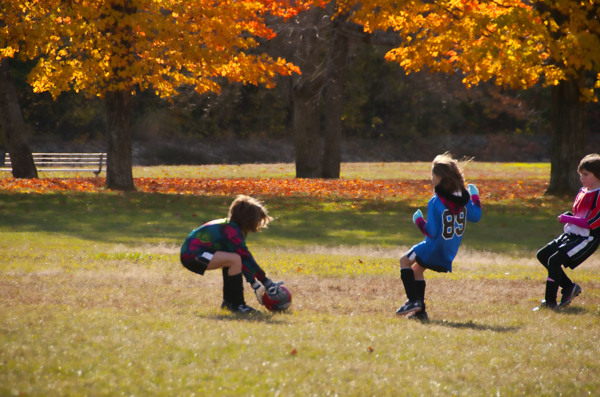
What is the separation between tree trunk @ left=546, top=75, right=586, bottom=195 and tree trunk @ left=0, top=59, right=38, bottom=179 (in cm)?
1566

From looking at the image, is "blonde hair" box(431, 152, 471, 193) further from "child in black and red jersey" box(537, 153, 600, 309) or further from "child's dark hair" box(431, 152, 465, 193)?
"child in black and red jersey" box(537, 153, 600, 309)

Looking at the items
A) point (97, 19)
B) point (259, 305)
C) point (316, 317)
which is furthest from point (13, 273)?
point (97, 19)

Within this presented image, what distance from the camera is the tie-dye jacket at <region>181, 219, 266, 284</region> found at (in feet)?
22.9

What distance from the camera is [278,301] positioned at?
22.9 ft

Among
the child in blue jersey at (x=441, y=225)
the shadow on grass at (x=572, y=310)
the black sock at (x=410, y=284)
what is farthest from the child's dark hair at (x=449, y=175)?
the shadow on grass at (x=572, y=310)

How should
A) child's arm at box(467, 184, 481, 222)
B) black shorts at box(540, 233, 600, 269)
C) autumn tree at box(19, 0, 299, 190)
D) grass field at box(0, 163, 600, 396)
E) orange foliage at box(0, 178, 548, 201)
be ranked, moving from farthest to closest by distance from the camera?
orange foliage at box(0, 178, 548, 201) → autumn tree at box(19, 0, 299, 190) → black shorts at box(540, 233, 600, 269) → child's arm at box(467, 184, 481, 222) → grass field at box(0, 163, 600, 396)

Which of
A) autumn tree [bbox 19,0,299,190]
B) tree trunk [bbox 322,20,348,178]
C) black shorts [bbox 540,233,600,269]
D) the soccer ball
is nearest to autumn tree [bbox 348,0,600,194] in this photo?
autumn tree [bbox 19,0,299,190]

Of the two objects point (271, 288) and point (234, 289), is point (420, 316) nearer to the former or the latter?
point (271, 288)

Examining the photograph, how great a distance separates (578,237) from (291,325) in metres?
3.19

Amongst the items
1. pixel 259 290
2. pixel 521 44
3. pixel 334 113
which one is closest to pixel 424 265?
pixel 259 290

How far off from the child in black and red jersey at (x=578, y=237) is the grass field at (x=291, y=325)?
231 millimetres

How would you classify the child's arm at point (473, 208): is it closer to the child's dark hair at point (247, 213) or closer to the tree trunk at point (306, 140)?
the child's dark hair at point (247, 213)

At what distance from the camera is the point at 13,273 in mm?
8734

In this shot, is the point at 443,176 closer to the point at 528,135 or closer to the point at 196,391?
the point at 196,391
